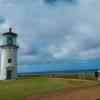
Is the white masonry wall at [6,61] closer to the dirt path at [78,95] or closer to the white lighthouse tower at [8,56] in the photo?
the white lighthouse tower at [8,56]

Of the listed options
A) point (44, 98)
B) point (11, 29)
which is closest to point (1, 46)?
point (11, 29)

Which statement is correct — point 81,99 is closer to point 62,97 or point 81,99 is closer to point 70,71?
point 62,97

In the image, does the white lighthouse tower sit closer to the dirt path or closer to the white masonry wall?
the white masonry wall

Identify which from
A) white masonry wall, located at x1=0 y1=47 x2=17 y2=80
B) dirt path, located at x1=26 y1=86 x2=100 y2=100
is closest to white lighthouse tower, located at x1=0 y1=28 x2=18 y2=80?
white masonry wall, located at x1=0 y1=47 x2=17 y2=80

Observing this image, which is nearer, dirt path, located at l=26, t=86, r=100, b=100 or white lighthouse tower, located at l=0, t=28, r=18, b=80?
dirt path, located at l=26, t=86, r=100, b=100

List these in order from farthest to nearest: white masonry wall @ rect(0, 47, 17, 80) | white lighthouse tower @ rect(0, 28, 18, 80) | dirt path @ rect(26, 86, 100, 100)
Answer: white masonry wall @ rect(0, 47, 17, 80) < white lighthouse tower @ rect(0, 28, 18, 80) < dirt path @ rect(26, 86, 100, 100)

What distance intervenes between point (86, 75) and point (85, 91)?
17.6 metres

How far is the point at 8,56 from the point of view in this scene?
32.3 meters

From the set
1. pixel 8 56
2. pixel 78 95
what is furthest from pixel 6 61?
pixel 78 95

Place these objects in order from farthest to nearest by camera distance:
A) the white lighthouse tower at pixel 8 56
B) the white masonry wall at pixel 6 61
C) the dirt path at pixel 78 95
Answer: the white masonry wall at pixel 6 61 < the white lighthouse tower at pixel 8 56 < the dirt path at pixel 78 95

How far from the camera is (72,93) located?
48.8 ft

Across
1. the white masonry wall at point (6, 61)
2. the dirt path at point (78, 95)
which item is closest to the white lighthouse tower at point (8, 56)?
the white masonry wall at point (6, 61)

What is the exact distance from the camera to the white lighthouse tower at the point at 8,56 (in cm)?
3219

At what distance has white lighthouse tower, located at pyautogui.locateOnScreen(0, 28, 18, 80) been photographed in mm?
32188
